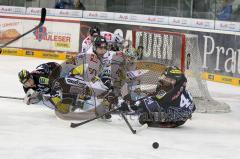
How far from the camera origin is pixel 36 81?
8016mm

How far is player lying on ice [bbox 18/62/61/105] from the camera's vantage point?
25.9 ft

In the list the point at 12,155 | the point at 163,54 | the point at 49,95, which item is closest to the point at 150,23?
the point at 163,54

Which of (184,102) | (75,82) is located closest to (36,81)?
(75,82)

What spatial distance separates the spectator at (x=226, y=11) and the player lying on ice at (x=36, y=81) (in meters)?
6.17

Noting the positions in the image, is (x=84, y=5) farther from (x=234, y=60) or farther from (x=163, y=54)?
(x=163, y=54)

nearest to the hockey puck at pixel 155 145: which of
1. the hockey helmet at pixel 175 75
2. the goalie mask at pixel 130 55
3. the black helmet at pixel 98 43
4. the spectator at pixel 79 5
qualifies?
the hockey helmet at pixel 175 75

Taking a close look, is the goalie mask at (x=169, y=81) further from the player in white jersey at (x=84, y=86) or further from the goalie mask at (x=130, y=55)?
the goalie mask at (x=130, y=55)

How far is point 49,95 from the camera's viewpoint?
24.9ft

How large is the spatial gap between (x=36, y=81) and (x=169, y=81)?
1.85m

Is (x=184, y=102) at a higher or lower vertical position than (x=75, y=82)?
lower

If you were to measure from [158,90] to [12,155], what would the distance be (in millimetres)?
2280

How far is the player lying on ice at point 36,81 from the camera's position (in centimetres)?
790

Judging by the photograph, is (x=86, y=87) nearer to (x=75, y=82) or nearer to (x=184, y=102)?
(x=75, y=82)

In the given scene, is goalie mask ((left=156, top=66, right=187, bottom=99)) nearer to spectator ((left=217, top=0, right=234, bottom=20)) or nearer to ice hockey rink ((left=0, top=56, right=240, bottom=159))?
ice hockey rink ((left=0, top=56, right=240, bottom=159))
